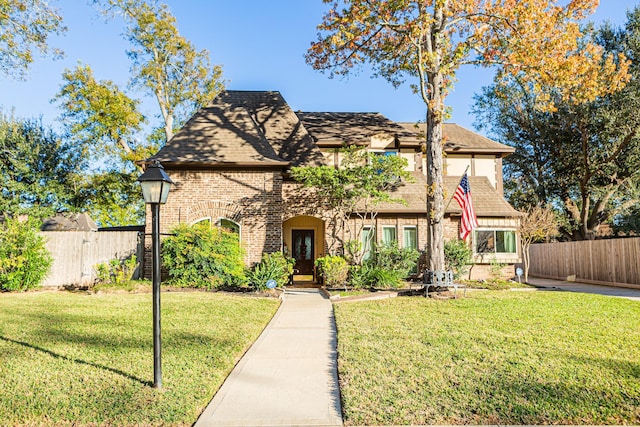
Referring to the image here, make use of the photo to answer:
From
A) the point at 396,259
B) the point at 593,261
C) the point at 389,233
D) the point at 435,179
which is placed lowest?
the point at 593,261

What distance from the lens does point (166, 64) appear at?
85.9 ft

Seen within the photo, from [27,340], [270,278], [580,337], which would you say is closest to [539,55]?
[580,337]

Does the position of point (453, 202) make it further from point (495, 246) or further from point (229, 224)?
point (229, 224)

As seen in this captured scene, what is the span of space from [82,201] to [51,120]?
15.5 feet

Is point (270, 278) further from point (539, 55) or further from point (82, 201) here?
point (82, 201)

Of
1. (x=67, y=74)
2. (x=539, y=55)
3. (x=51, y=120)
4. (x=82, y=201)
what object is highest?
(x=67, y=74)

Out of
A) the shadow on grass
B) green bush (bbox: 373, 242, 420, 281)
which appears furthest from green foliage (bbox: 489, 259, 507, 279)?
the shadow on grass

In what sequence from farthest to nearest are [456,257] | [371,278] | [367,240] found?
1. [367,240]
2. [456,257]
3. [371,278]

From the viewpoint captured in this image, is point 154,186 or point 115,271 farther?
point 115,271

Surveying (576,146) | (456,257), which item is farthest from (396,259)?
(576,146)

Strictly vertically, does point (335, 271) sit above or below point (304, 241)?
below

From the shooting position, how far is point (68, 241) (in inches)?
563

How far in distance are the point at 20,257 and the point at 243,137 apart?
26.3ft

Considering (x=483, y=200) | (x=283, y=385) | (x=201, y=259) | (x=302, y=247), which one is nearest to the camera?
(x=283, y=385)
